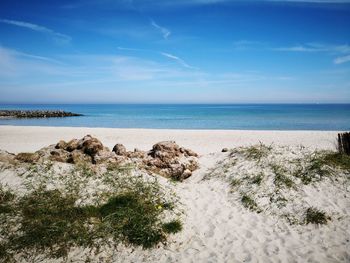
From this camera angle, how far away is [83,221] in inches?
282

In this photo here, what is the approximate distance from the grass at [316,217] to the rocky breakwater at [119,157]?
481 cm

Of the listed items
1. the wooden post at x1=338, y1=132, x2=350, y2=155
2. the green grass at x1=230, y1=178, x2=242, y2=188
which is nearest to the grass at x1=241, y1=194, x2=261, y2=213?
the green grass at x1=230, y1=178, x2=242, y2=188

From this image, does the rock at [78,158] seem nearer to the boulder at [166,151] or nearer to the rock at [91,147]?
the rock at [91,147]

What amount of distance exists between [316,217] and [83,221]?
633cm

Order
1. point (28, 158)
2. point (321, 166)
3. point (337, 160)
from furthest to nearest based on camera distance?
point (28, 158) < point (337, 160) < point (321, 166)

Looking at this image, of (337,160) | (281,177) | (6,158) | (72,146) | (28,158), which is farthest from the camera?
(72,146)

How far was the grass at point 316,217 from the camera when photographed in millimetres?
7225

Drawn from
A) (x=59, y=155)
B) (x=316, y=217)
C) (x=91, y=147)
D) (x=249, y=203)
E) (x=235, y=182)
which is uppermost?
(x=91, y=147)

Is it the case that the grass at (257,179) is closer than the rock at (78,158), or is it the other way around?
the grass at (257,179)

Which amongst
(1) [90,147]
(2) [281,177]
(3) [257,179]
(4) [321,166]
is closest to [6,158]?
(1) [90,147]

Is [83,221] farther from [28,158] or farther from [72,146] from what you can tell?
[72,146]

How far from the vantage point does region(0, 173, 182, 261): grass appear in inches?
250

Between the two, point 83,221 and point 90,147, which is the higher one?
point 90,147

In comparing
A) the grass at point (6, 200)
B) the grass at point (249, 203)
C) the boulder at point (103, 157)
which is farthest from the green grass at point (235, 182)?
the grass at point (6, 200)
